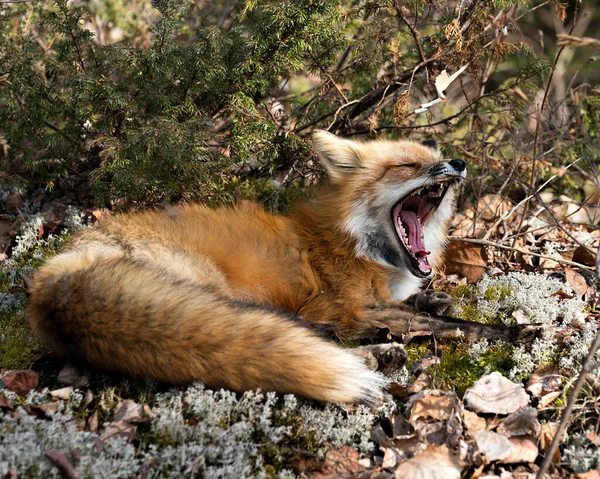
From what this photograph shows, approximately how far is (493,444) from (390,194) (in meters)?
2.05

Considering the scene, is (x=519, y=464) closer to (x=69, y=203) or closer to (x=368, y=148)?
(x=368, y=148)

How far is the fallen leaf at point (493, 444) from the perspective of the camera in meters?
2.64

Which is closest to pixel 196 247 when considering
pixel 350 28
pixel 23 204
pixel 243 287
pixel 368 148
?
pixel 243 287

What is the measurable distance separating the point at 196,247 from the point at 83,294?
0.97m

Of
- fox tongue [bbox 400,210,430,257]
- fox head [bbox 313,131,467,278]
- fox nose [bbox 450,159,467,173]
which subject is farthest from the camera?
fox tongue [bbox 400,210,430,257]

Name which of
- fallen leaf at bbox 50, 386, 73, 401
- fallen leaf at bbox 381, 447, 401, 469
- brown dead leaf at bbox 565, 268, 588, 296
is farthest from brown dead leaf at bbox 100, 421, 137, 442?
brown dead leaf at bbox 565, 268, 588, 296

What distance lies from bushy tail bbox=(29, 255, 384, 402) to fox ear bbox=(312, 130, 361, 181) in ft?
5.76

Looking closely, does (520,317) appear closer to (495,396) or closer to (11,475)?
(495,396)

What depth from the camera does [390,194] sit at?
167 inches

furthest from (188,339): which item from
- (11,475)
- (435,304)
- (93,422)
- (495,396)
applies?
(435,304)

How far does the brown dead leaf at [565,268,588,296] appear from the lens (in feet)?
14.5

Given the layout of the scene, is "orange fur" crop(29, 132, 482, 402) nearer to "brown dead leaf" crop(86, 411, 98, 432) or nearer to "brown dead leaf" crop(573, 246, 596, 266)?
"brown dead leaf" crop(86, 411, 98, 432)

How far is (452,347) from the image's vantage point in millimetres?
3629

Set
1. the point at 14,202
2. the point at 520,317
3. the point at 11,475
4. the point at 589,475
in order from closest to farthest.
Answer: the point at 11,475 → the point at 589,475 → the point at 520,317 → the point at 14,202
